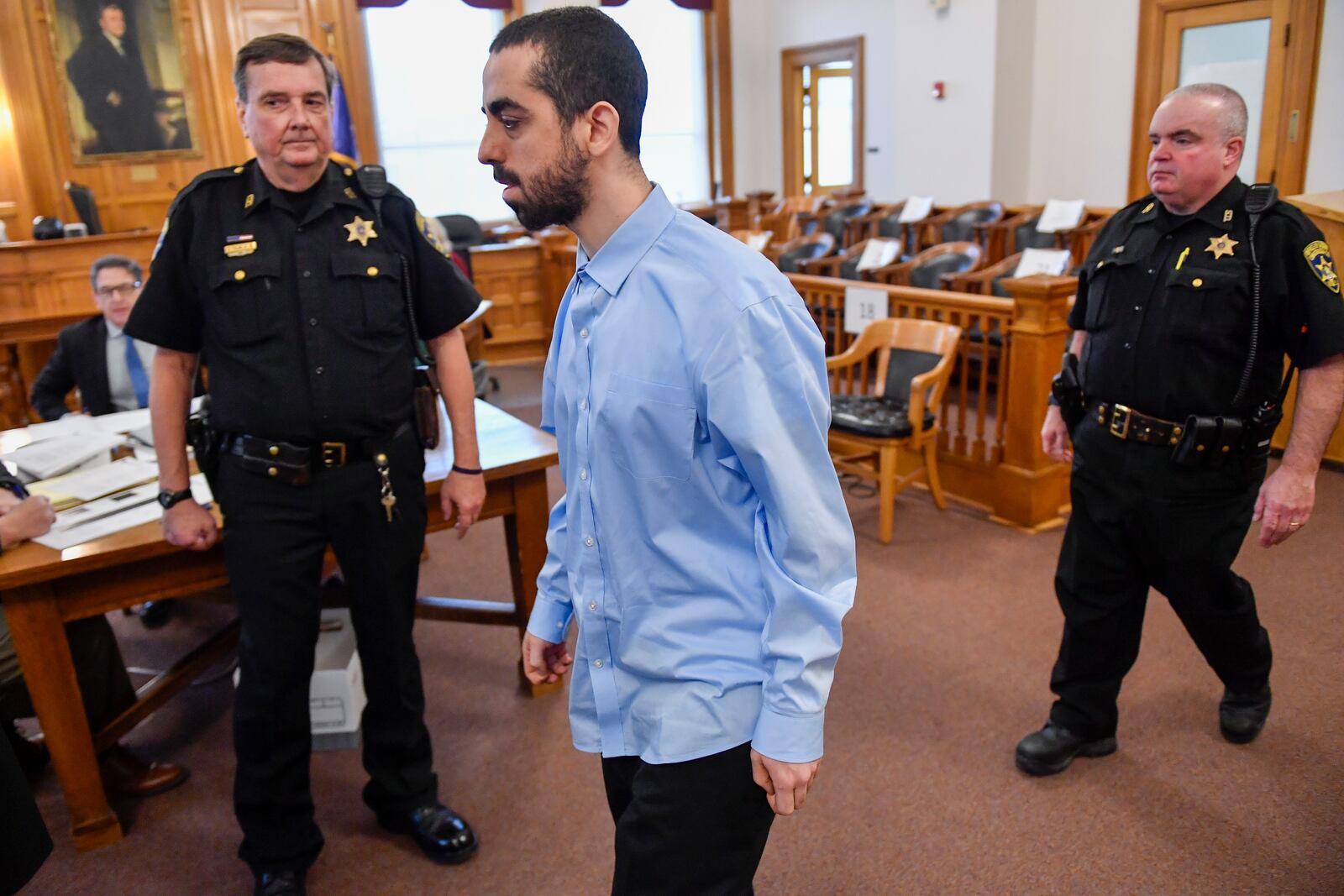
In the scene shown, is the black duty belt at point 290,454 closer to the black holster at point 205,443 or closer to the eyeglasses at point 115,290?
the black holster at point 205,443

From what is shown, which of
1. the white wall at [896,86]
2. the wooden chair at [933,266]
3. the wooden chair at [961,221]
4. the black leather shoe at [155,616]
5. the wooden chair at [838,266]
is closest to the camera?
the black leather shoe at [155,616]

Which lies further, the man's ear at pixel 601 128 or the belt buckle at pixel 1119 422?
the belt buckle at pixel 1119 422

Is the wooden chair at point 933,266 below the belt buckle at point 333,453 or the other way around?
below

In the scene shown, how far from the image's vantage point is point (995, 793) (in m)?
2.27

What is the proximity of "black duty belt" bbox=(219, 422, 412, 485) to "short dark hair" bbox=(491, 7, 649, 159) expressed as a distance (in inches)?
40.6

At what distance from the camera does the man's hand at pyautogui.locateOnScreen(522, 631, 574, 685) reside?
1325 mm

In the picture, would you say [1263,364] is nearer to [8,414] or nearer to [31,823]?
[31,823]

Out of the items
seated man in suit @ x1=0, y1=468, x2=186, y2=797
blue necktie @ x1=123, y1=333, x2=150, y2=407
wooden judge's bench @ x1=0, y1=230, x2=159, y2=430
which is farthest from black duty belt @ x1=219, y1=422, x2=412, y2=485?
wooden judge's bench @ x1=0, y1=230, x2=159, y2=430

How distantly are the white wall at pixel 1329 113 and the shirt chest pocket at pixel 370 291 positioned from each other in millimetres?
7041

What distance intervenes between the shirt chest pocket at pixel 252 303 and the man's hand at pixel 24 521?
2.37ft

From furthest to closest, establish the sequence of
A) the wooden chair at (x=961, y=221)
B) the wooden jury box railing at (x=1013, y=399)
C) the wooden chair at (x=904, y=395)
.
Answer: the wooden chair at (x=961, y=221) → the wooden chair at (x=904, y=395) → the wooden jury box railing at (x=1013, y=399)

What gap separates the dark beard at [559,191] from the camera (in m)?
1.02

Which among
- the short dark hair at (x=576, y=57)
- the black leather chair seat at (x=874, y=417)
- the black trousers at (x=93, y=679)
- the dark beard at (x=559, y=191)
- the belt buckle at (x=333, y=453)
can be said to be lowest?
the black trousers at (x=93, y=679)

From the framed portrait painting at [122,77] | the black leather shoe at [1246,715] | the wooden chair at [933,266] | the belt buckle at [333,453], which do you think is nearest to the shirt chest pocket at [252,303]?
the belt buckle at [333,453]
